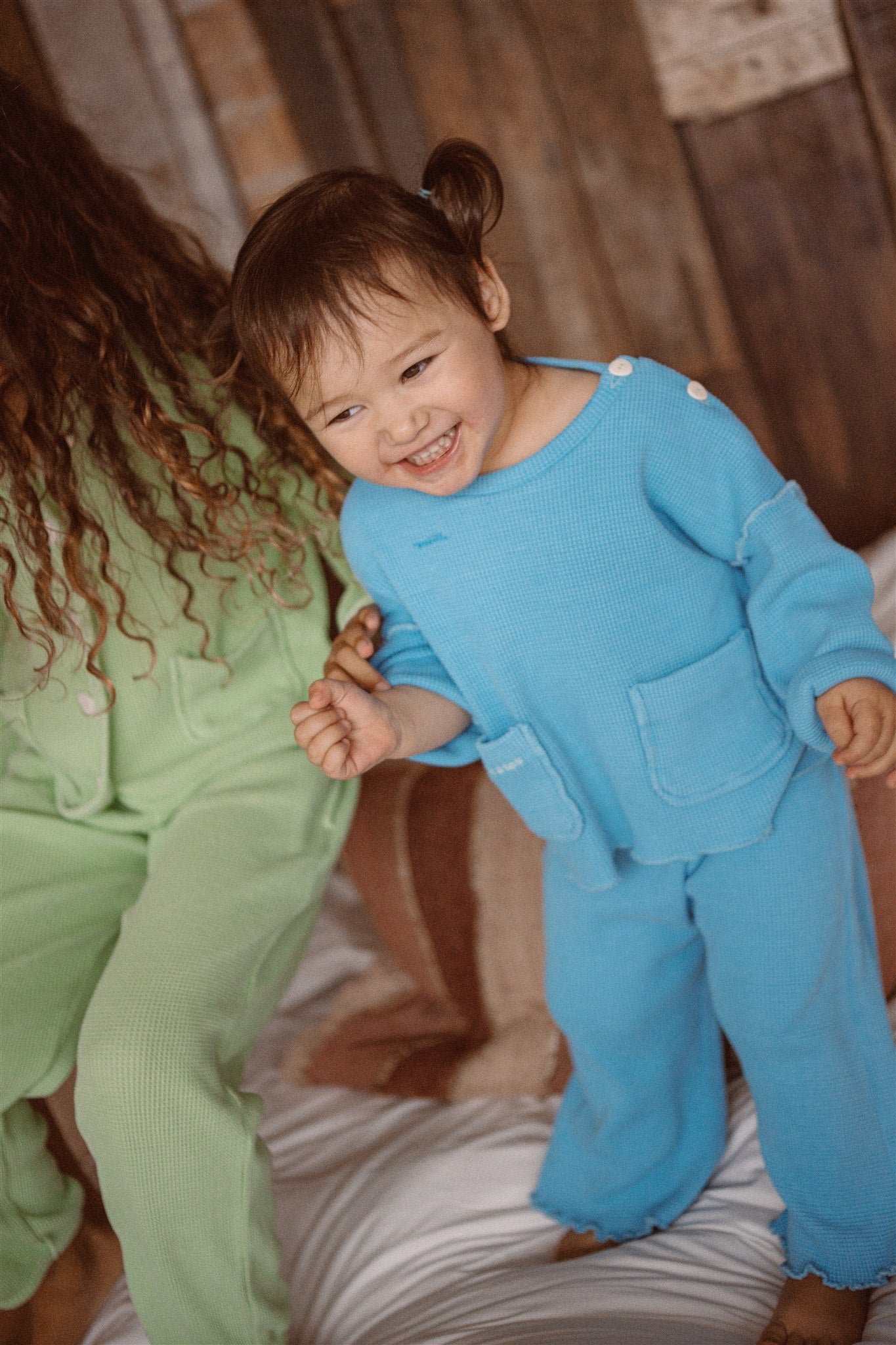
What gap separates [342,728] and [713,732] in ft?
1.16

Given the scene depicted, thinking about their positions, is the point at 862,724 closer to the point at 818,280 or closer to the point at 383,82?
the point at 818,280

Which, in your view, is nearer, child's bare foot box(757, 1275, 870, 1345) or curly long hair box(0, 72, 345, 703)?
child's bare foot box(757, 1275, 870, 1345)

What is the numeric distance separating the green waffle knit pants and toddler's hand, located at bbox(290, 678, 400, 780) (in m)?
0.27

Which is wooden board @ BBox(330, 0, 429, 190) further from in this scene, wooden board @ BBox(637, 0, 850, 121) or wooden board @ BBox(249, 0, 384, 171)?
wooden board @ BBox(637, 0, 850, 121)

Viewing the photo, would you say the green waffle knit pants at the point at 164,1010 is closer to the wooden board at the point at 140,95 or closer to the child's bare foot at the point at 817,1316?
the child's bare foot at the point at 817,1316

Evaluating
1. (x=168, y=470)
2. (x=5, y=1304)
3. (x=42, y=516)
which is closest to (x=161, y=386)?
(x=168, y=470)

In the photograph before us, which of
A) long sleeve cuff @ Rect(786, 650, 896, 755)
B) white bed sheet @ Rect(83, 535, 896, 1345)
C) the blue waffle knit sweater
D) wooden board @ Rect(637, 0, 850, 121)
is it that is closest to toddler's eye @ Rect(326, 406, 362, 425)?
the blue waffle knit sweater

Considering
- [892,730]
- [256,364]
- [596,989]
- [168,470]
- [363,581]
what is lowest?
[596,989]

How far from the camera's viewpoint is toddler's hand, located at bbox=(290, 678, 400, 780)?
1.07 m

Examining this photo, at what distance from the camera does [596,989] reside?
4.09 feet

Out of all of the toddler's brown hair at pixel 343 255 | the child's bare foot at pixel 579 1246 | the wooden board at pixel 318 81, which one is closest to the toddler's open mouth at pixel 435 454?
the toddler's brown hair at pixel 343 255

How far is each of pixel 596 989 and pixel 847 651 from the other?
1.56ft

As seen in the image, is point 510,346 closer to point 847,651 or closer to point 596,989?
point 847,651

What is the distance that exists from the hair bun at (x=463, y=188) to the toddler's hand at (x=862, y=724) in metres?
0.51
